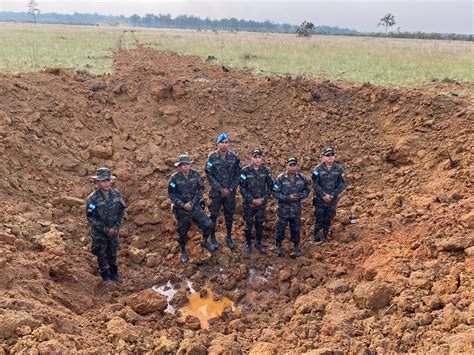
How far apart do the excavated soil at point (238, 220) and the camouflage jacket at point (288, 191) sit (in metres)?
0.72

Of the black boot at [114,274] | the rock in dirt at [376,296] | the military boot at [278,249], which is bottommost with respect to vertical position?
the black boot at [114,274]

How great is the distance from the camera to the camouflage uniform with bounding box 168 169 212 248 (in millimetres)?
5996

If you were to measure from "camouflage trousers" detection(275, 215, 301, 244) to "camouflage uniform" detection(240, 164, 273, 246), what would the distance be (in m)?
0.31

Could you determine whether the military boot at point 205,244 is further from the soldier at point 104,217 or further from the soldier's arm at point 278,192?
the soldier at point 104,217

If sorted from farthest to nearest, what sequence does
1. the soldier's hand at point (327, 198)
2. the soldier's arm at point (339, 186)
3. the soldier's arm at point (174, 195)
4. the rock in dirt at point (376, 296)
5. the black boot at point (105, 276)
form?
the soldier's arm at point (339, 186) → the soldier's hand at point (327, 198) → the soldier's arm at point (174, 195) → the black boot at point (105, 276) → the rock in dirt at point (376, 296)

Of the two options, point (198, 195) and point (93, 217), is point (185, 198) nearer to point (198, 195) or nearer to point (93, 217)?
point (198, 195)

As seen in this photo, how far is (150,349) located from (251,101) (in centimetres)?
665

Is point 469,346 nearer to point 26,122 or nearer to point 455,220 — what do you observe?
point 455,220

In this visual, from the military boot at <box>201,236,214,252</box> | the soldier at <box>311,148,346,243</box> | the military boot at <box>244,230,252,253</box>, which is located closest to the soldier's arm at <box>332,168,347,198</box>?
the soldier at <box>311,148,346,243</box>

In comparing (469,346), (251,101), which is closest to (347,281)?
(469,346)

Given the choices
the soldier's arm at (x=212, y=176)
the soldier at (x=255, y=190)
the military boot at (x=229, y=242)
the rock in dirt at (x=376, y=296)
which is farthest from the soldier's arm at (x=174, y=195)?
the rock in dirt at (x=376, y=296)

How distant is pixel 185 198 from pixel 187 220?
1.08 feet

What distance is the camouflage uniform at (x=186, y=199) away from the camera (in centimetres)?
600

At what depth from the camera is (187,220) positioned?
6.16 m
